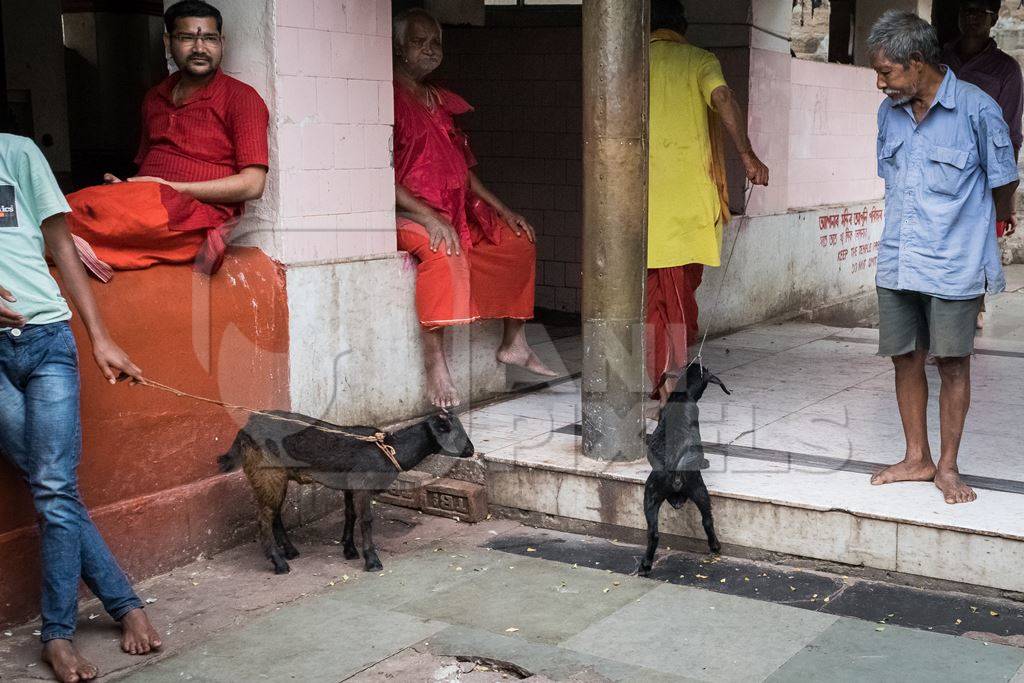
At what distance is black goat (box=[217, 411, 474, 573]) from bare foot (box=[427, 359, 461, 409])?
107 cm

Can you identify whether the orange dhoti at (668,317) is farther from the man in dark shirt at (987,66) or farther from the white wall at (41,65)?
the white wall at (41,65)

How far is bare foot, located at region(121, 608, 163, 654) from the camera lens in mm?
4105

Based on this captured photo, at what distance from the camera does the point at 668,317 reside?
6176 millimetres

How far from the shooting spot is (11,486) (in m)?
4.24

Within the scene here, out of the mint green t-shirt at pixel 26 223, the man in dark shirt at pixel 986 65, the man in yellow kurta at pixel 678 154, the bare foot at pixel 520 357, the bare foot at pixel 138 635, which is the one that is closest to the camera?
the mint green t-shirt at pixel 26 223

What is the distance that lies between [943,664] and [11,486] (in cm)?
316

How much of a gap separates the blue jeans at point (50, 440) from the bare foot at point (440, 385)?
2.26 meters

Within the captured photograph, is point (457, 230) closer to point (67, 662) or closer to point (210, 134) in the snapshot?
point (210, 134)

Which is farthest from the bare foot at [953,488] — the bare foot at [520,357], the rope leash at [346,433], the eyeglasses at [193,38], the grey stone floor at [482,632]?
the eyeglasses at [193,38]

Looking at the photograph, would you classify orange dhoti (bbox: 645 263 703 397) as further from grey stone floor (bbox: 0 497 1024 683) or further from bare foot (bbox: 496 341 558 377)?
grey stone floor (bbox: 0 497 1024 683)

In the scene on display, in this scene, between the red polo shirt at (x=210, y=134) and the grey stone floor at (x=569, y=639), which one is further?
the red polo shirt at (x=210, y=134)

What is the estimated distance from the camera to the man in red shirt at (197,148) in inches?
191

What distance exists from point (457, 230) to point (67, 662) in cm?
296

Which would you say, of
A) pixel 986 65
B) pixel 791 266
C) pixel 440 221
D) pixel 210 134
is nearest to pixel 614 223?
pixel 440 221
